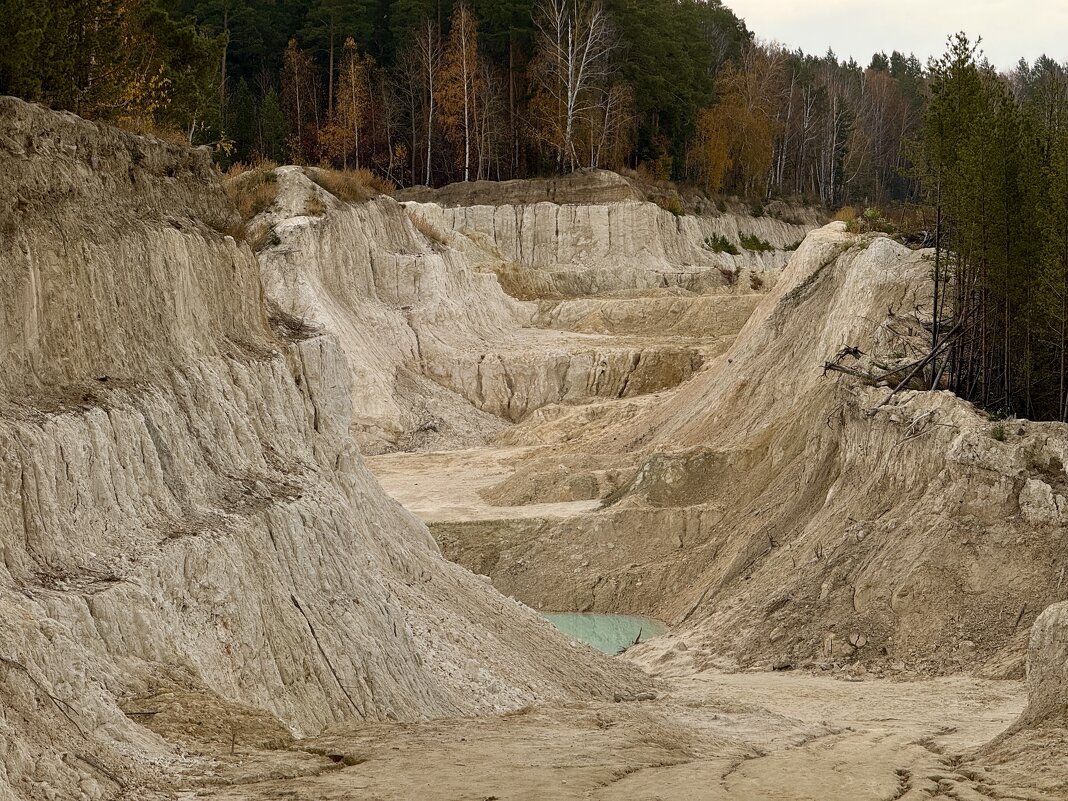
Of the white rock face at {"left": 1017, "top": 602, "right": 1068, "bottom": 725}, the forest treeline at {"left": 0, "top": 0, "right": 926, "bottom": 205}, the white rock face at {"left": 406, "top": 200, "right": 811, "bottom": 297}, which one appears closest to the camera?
the white rock face at {"left": 1017, "top": 602, "right": 1068, "bottom": 725}

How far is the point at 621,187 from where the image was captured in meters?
62.2

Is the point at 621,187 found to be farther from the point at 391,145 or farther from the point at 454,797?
the point at 454,797

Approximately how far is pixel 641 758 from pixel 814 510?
1486 cm

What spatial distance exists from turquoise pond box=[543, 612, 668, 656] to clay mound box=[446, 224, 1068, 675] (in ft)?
1.33

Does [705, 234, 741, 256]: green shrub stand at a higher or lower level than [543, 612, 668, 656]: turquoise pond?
higher

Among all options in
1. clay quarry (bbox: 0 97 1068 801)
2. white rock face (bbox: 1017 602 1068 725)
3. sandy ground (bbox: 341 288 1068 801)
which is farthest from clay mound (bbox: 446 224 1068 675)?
white rock face (bbox: 1017 602 1068 725)

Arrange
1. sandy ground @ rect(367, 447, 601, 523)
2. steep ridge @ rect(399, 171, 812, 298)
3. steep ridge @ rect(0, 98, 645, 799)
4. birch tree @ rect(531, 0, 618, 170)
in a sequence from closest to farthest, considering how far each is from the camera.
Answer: steep ridge @ rect(0, 98, 645, 799) → sandy ground @ rect(367, 447, 601, 523) → steep ridge @ rect(399, 171, 812, 298) → birch tree @ rect(531, 0, 618, 170)

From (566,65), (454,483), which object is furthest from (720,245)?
(454,483)

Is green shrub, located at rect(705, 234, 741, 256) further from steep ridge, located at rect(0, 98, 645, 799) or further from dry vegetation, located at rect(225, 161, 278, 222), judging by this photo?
steep ridge, located at rect(0, 98, 645, 799)

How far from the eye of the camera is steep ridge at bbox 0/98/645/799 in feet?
34.2

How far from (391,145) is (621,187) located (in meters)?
13.5

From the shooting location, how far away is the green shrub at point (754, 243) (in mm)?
68500

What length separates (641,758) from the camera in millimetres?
12461

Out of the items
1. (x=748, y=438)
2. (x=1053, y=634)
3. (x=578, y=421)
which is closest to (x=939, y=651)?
(x=1053, y=634)
